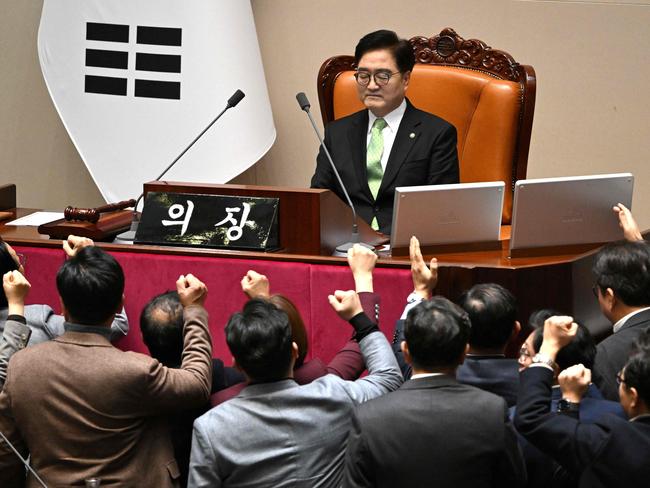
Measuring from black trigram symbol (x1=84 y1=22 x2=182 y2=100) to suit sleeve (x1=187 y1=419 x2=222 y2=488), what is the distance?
294 centimetres

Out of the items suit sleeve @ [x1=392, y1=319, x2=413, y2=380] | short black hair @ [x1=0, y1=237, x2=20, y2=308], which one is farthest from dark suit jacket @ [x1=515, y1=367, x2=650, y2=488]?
short black hair @ [x1=0, y1=237, x2=20, y2=308]

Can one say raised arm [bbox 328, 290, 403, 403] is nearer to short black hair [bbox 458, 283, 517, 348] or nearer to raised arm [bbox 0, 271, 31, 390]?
short black hair [bbox 458, 283, 517, 348]

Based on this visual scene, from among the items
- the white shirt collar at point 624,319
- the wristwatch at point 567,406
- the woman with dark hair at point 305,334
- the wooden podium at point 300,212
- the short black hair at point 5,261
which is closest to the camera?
the wristwatch at point 567,406

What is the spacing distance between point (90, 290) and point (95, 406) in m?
0.25

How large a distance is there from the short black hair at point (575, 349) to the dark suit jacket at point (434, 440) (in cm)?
27

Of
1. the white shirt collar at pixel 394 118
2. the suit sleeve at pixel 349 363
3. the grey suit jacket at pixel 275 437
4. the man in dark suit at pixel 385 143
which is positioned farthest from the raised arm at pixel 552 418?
the white shirt collar at pixel 394 118

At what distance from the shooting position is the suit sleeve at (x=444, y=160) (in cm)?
410

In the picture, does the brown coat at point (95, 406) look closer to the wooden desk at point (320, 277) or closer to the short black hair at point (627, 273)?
the wooden desk at point (320, 277)

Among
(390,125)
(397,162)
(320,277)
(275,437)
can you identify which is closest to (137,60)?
(390,125)

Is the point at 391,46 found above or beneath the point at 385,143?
above

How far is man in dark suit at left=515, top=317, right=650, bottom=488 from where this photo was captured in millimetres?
2123

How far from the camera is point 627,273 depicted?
272 centimetres

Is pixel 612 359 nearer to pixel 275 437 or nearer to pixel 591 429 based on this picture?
pixel 591 429

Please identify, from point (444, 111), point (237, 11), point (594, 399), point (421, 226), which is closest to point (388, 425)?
point (594, 399)
